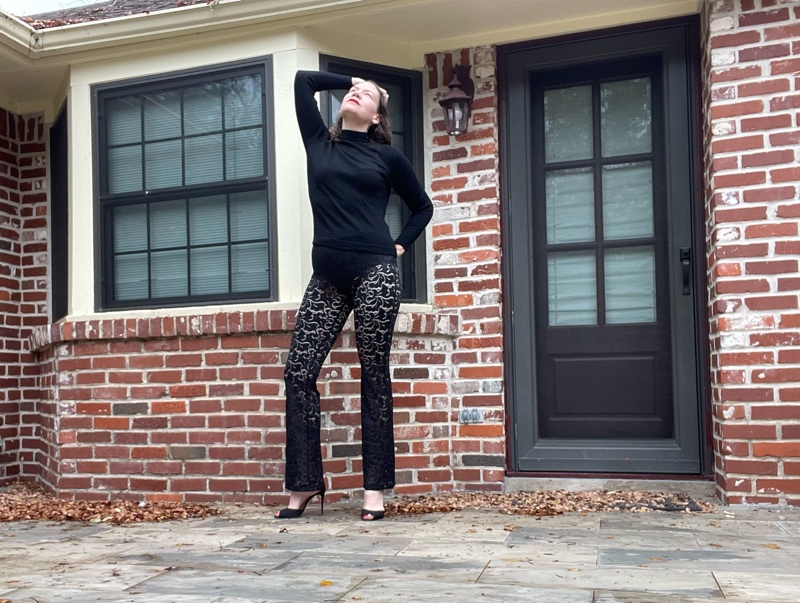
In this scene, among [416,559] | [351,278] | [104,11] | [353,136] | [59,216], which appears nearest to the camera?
[416,559]

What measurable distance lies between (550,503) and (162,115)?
297 centimetres

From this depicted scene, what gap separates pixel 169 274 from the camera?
5074 mm

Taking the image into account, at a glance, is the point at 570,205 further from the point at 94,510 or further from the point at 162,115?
the point at 94,510

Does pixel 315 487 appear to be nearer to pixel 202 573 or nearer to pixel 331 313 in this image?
pixel 331 313

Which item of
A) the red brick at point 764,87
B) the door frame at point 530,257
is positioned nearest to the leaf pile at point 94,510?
the door frame at point 530,257

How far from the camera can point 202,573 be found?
2.84 meters

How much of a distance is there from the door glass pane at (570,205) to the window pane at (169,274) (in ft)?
6.62

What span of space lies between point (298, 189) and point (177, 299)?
942 millimetres

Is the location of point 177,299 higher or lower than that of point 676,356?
higher

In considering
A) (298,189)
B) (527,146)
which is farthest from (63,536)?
(527,146)

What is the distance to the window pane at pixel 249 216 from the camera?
4875mm

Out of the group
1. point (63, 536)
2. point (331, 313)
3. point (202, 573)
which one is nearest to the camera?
point (202, 573)

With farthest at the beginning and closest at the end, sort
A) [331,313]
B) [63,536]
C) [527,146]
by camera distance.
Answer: [527,146] < [331,313] < [63,536]

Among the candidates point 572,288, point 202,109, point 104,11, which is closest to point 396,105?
point 202,109
